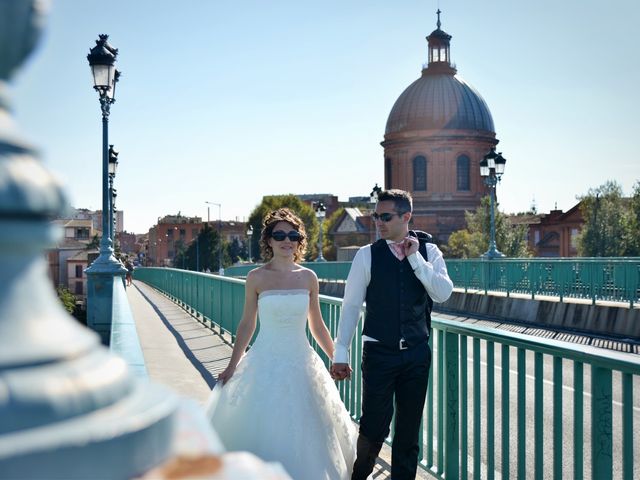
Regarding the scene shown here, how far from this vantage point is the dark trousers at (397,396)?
513 cm

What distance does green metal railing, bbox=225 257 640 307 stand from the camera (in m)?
20.0

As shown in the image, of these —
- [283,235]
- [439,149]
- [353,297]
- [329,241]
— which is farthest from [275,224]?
[329,241]

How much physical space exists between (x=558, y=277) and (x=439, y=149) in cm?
6818

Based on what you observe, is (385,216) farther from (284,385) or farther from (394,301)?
(284,385)

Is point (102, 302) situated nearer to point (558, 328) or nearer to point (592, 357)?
point (558, 328)

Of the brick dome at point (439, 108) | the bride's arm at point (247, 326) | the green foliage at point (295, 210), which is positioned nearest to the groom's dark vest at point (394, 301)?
the bride's arm at point (247, 326)

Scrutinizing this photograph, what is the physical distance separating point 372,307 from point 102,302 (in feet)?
39.5

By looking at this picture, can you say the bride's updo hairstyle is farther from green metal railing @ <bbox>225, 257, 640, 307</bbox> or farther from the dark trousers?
green metal railing @ <bbox>225, 257, 640, 307</bbox>

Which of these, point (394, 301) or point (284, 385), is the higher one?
point (394, 301)

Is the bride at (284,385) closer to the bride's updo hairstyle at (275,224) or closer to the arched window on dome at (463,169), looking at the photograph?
the bride's updo hairstyle at (275,224)

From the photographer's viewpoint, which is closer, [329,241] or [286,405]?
[286,405]

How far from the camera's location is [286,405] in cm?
538

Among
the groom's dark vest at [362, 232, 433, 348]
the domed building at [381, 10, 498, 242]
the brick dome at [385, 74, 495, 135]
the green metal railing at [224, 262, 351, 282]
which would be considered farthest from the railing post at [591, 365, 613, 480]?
the brick dome at [385, 74, 495, 135]

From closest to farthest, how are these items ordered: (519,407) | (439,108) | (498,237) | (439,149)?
(519,407), (498,237), (439,149), (439,108)
